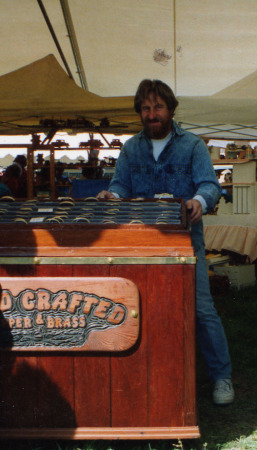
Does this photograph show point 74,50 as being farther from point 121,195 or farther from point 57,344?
point 57,344

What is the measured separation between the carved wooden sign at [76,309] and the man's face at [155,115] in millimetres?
1060

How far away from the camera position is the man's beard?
110 inches

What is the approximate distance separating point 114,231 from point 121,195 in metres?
0.89

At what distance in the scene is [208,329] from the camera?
270cm

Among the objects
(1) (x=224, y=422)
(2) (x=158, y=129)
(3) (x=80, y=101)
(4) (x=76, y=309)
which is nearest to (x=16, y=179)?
(3) (x=80, y=101)

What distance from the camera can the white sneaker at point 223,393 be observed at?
→ 2.77 metres

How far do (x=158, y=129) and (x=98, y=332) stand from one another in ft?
4.06

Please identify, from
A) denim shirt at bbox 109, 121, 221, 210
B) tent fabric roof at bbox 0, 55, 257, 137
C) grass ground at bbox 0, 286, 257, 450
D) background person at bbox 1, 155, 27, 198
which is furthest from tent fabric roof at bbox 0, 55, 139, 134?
denim shirt at bbox 109, 121, 221, 210

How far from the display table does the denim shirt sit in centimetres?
70

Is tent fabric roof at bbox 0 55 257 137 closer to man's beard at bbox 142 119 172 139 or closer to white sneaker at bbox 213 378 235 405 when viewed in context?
man's beard at bbox 142 119 172 139

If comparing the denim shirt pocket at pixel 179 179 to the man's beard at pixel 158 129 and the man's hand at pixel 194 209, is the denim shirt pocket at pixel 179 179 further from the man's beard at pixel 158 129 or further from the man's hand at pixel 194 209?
the man's hand at pixel 194 209

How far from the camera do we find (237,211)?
7.77 meters

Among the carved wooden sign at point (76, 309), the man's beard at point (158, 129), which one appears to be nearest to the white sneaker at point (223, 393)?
the carved wooden sign at point (76, 309)

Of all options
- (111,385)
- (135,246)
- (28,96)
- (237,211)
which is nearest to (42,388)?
(111,385)
